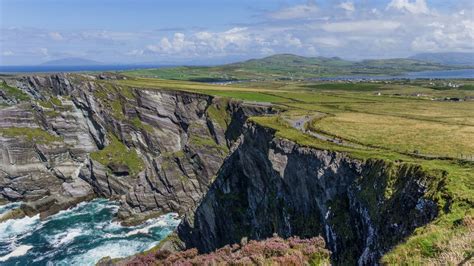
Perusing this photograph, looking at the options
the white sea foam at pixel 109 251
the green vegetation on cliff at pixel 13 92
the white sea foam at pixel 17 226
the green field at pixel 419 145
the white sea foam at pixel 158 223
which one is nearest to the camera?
the green field at pixel 419 145

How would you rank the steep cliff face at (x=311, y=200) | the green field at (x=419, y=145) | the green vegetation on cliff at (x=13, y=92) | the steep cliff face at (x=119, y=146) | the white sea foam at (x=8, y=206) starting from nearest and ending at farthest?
the green field at (x=419, y=145), the steep cliff face at (x=311, y=200), the steep cliff face at (x=119, y=146), the white sea foam at (x=8, y=206), the green vegetation on cliff at (x=13, y=92)

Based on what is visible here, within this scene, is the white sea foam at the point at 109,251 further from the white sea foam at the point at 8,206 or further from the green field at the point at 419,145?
the white sea foam at the point at 8,206

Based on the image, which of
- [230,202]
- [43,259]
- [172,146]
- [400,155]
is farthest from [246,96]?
[400,155]

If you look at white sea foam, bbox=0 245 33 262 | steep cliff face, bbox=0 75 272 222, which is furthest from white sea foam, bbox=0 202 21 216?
white sea foam, bbox=0 245 33 262

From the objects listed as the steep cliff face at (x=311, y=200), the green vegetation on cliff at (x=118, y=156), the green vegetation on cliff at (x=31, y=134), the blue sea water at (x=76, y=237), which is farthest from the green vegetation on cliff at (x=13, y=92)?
the steep cliff face at (x=311, y=200)

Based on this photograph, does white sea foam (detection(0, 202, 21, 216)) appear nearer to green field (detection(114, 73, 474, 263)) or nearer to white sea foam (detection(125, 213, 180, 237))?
white sea foam (detection(125, 213, 180, 237))

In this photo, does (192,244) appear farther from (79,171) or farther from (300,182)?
(79,171)

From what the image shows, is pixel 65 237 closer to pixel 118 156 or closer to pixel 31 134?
pixel 118 156
